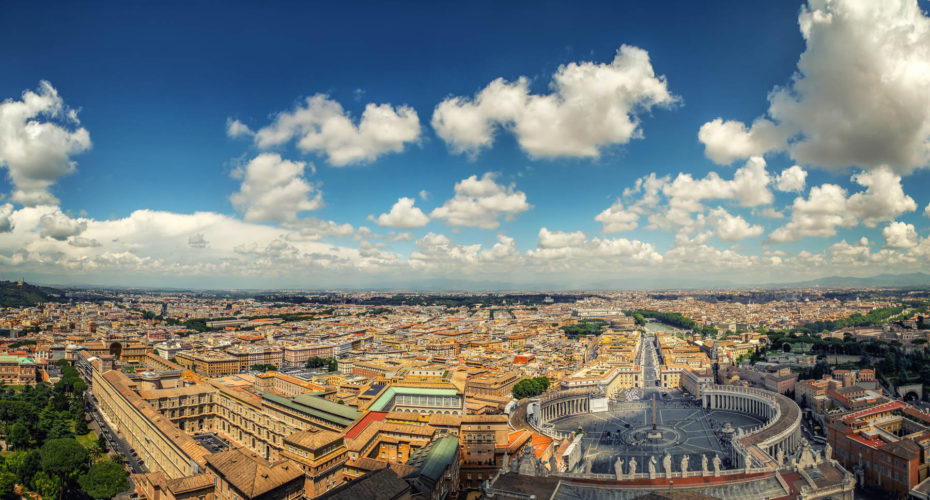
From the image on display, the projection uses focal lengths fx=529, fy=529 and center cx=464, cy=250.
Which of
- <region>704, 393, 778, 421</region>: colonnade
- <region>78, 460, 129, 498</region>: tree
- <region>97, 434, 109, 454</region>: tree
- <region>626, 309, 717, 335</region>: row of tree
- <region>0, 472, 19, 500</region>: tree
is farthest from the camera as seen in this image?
<region>626, 309, 717, 335</region>: row of tree

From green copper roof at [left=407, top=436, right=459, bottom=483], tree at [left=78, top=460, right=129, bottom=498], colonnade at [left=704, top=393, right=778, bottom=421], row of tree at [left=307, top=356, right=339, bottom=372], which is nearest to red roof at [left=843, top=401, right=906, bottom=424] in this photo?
colonnade at [left=704, top=393, right=778, bottom=421]

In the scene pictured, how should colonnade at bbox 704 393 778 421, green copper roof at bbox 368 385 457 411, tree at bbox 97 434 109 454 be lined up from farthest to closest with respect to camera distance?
colonnade at bbox 704 393 778 421 < green copper roof at bbox 368 385 457 411 < tree at bbox 97 434 109 454

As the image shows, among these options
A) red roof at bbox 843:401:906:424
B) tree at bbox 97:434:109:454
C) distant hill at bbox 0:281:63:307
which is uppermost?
distant hill at bbox 0:281:63:307

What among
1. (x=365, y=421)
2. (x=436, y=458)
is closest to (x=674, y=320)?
(x=365, y=421)

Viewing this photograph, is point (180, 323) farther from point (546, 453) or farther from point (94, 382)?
point (546, 453)

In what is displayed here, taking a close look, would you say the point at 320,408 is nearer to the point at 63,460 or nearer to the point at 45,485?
the point at 63,460

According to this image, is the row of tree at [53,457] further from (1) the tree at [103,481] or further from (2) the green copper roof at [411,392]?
(2) the green copper roof at [411,392]

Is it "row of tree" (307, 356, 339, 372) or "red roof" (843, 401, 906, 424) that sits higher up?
"red roof" (843, 401, 906, 424)

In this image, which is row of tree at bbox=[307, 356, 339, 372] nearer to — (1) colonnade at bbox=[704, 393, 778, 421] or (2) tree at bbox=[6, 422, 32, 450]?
(2) tree at bbox=[6, 422, 32, 450]
